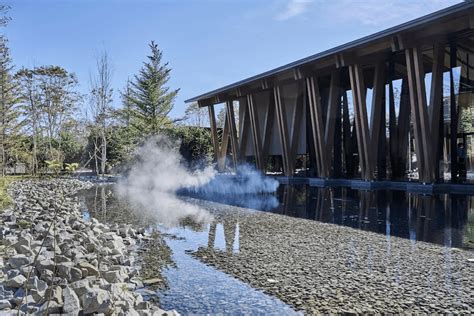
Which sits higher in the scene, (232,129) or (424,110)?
Result: (232,129)

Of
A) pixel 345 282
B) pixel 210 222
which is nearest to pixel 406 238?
pixel 345 282

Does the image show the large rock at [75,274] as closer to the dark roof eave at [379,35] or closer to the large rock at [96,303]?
the large rock at [96,303]

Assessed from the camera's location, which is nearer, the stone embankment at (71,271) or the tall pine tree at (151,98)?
the stone embankment at (71,271)

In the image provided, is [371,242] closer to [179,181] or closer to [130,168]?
[179,181]

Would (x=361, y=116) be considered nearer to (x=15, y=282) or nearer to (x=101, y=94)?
(x=15, y=282)

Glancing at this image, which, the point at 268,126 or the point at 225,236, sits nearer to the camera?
the point at 225,236

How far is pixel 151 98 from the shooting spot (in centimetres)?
2659

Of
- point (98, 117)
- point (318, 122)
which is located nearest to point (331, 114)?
point (318, 122)

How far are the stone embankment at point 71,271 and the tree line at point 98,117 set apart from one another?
611 inches

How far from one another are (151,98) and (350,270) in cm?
2480

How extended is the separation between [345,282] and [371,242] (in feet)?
5.08

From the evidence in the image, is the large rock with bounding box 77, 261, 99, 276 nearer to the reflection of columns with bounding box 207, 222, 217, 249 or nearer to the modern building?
the reflection of columns with bounding box 207, 222, 217, 249

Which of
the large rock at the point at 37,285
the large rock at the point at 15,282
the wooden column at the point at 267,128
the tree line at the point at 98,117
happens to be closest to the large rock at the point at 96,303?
the large rock at the point at 37,285

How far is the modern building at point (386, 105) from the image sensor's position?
34.3 feet
